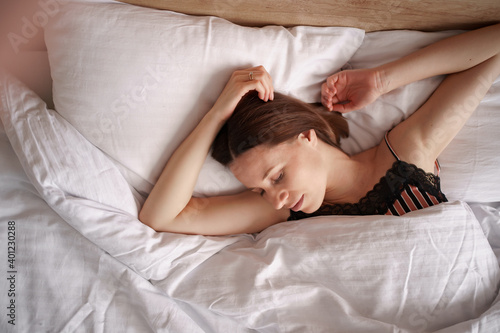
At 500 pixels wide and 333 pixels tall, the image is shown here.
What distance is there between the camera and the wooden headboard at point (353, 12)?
1.15 metres

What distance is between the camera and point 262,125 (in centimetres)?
105

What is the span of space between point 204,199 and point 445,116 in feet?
2.72

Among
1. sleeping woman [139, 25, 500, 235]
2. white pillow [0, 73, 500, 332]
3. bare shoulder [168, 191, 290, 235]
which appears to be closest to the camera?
white pillow [0, 73, 500, 332]

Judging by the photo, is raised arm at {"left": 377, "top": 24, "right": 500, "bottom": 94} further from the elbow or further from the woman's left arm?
the elbow

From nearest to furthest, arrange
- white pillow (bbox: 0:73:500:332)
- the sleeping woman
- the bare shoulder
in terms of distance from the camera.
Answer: white pillow (bbox: 0:73:500:332)
the sleeping woman
the bare shoulder

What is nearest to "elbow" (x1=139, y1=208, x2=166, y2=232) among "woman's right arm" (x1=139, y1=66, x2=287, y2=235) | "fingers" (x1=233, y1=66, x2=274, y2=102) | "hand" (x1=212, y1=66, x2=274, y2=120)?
"woman's right arm" (x1=139, y1=66, x2=287, y2=235)

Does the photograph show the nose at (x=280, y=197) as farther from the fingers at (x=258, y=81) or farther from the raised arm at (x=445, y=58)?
the raised arm at (x=445, y=58)

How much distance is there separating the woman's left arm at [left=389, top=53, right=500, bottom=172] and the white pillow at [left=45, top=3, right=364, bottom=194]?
0.41 m

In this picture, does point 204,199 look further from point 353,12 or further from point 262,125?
point 353,12

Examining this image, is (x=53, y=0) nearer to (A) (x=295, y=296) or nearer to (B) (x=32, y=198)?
(B) (x=32, y=198)

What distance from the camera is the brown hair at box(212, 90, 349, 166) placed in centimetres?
105

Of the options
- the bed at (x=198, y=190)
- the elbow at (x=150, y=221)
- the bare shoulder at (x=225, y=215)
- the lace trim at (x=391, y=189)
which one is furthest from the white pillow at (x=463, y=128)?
the elbow at (x=150, y=221)

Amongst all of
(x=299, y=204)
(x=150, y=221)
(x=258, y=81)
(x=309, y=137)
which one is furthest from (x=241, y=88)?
(x=150, y=221)

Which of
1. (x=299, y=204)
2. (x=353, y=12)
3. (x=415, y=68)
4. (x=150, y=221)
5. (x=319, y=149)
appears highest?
(x=353, y=12)
